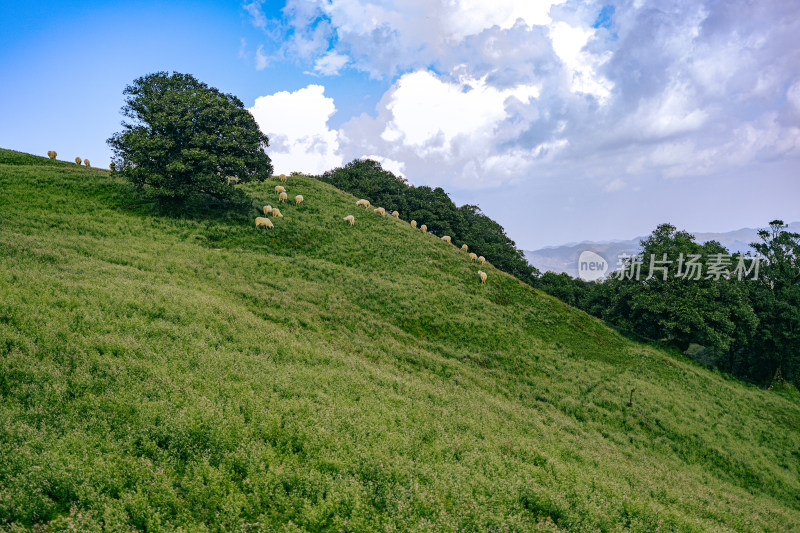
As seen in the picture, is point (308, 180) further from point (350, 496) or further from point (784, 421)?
point (784, 421)

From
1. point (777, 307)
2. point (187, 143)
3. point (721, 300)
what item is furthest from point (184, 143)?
point (777, 307)

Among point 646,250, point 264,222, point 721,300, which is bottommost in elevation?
point 721,300

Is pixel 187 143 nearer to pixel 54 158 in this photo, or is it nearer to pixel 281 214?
pixel 281 214

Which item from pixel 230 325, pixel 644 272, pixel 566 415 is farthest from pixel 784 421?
pixel 230 325

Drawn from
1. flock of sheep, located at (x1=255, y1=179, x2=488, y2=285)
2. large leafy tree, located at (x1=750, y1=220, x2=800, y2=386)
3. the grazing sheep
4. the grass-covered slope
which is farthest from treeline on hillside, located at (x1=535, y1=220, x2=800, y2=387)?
the grazing sheep

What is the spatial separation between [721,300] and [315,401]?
1741 inches

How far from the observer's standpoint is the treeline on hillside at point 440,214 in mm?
72438

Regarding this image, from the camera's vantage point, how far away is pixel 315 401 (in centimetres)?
1094

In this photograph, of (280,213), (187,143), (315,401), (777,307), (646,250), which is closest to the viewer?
(315,401)

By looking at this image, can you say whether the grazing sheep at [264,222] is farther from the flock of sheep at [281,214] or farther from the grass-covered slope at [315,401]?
the grass-covered slope at [315,401]

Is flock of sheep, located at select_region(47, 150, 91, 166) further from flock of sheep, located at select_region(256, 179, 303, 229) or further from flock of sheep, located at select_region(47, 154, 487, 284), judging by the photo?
flock of sheep, located at select_region(256, 179, 303, 229)

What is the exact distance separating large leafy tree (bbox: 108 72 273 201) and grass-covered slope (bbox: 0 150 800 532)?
337 cm

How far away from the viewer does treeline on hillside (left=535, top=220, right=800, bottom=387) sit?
35.4 meters

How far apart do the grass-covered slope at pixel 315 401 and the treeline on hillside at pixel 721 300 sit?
5239 mm
